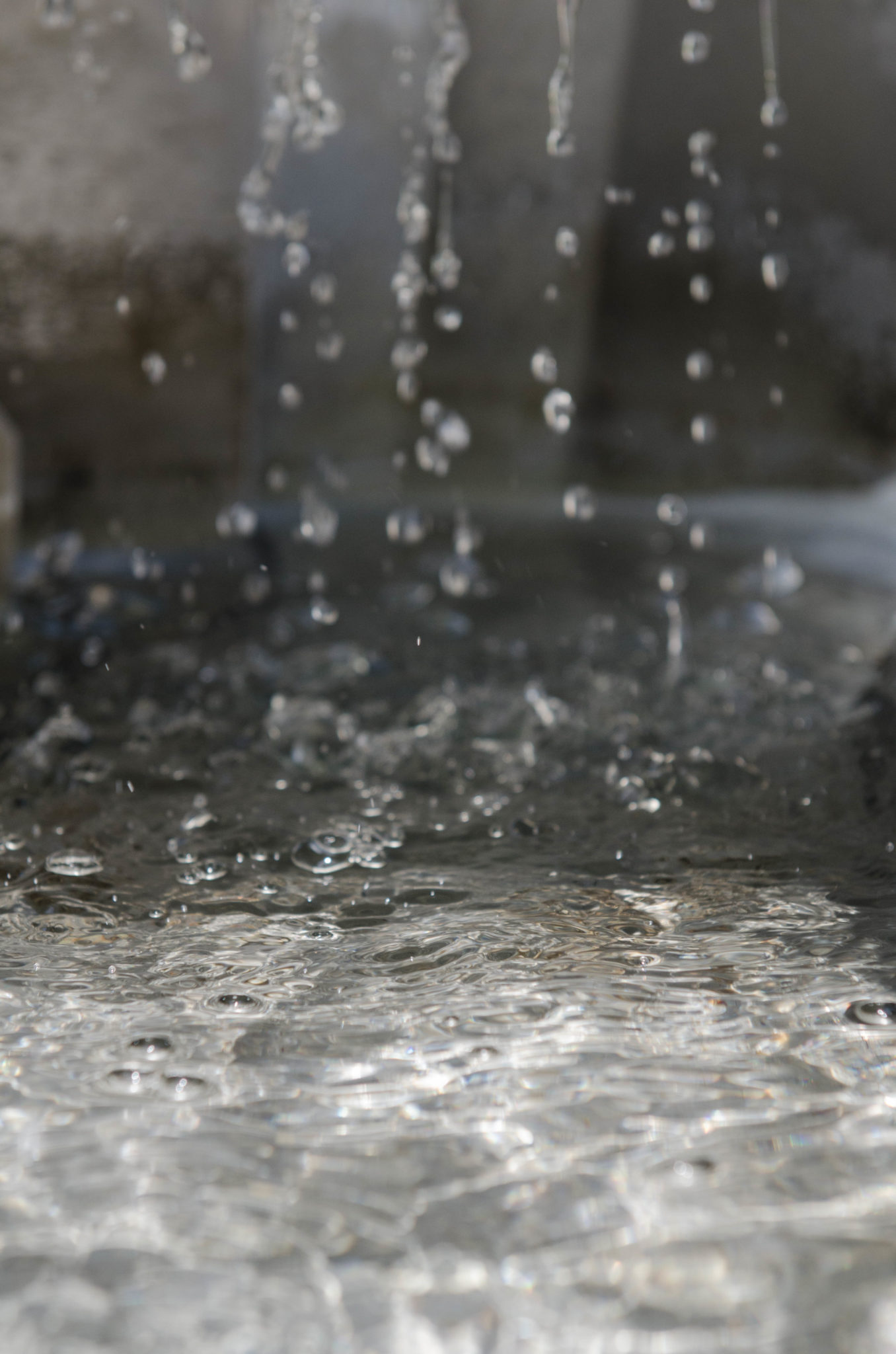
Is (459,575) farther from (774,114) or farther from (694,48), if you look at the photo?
(694,48)

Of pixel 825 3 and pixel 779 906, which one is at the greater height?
pixel 825 3

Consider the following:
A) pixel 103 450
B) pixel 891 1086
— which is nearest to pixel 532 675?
pixel 891 1086

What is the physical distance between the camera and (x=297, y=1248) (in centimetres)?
72

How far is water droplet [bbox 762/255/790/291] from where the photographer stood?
3844mm

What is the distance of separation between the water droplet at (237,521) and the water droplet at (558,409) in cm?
112

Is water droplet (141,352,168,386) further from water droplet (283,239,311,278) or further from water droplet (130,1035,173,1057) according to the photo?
Result: water droplet (130,1035,173,1057)

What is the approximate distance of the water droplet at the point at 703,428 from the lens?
159 inches

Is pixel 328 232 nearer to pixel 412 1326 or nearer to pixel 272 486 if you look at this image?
pixel 272 486

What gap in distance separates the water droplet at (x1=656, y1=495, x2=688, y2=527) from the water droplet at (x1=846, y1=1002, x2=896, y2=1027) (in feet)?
8.81

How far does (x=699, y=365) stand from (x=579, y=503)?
0.64 metres

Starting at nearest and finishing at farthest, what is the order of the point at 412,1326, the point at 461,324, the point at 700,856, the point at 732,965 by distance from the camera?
the point at 412,1326
the point at 732,965
the point at 700,856
the point at 461,324

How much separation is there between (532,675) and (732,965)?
0.92 m

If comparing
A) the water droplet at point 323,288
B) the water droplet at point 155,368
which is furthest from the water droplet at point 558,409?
the water droplet at point 155,368

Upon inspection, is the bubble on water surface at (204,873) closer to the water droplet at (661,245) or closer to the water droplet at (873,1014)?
the water droplet at (873,1014)
